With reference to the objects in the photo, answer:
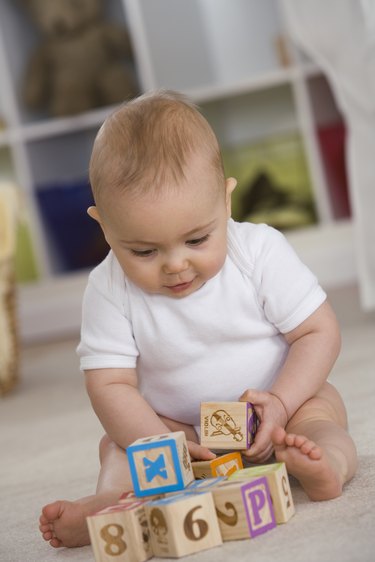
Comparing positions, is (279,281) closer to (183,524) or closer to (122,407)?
(122,407)

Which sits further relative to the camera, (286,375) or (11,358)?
(11,358)

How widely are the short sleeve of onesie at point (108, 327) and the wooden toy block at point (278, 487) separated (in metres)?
0.26

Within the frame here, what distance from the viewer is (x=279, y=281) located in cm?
111

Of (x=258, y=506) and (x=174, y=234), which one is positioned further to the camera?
(x=174, y=234)

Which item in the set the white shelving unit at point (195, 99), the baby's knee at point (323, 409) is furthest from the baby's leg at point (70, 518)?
the white shelving unit at point (195, 99)

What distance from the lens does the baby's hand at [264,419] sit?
101cm

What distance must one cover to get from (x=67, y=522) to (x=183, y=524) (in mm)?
151

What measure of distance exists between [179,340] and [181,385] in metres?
0.05

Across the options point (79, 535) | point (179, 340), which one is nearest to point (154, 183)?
point (179, 340)

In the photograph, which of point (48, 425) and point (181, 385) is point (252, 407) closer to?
point (181, 385)

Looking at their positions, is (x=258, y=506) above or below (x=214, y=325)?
below

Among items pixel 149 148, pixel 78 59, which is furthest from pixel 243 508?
pixel 78 59

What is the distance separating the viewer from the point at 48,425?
1.74 m

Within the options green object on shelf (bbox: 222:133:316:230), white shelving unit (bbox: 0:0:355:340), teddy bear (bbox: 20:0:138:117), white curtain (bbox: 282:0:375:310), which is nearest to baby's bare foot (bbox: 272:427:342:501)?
white curtain (bbox: 282:0:375:310)
